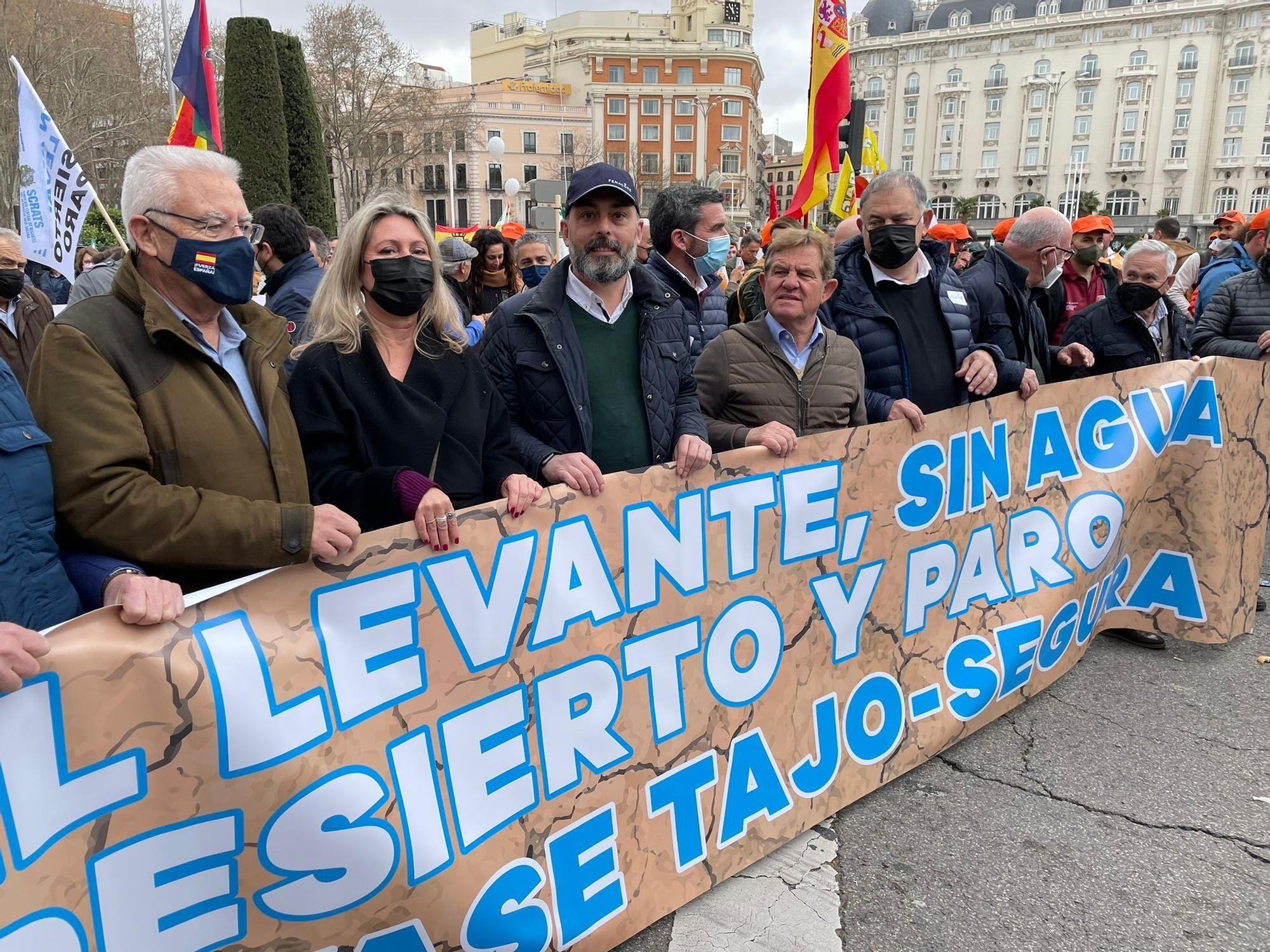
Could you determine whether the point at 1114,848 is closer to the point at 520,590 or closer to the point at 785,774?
the point at 785,774

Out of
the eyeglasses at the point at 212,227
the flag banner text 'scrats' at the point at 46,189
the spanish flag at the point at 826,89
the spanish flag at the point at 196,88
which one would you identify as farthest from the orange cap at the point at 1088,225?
the spanish flag at the point at 196,88

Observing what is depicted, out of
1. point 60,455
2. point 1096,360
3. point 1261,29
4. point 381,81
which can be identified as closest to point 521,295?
point 60,455

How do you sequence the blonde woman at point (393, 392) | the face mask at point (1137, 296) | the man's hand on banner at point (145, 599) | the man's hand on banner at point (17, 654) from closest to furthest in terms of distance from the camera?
the man's hand on banner at point (17, 654)
the man's hand on banner at point (145, 599)
the blonde woman at point (393, 392)
the face mask at point (1137, 296)

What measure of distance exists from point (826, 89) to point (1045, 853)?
558cm

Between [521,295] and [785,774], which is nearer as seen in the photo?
[785,774]

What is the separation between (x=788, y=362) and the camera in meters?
3.18

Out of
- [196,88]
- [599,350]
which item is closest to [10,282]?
[196,88]

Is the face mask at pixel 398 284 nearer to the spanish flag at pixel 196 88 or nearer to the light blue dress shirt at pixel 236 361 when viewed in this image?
the light blue dress shirt at pixel 236 361

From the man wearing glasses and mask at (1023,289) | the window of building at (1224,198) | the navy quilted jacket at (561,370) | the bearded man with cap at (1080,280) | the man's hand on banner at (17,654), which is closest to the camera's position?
the man's hand on banner at (17,654)

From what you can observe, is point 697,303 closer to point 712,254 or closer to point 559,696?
point 712,254

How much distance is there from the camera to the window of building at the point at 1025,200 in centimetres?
8444

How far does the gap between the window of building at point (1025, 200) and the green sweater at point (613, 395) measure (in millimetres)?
91722

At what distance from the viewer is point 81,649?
151 cm

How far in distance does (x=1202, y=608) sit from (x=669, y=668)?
2959mm
